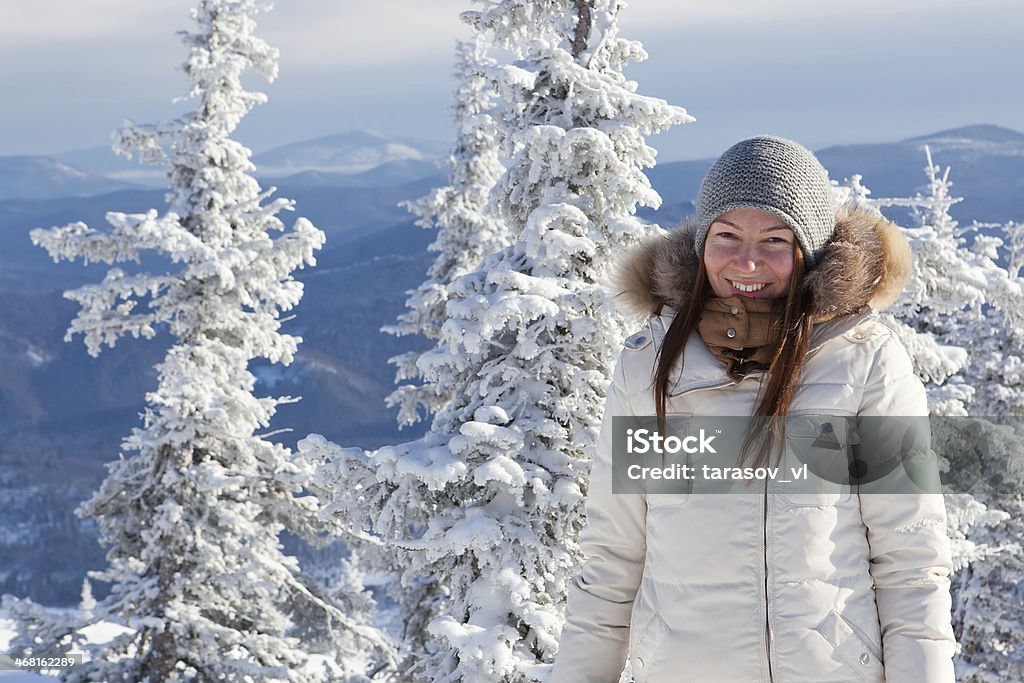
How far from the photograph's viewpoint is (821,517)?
290 centimetres

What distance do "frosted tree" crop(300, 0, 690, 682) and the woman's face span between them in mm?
4425

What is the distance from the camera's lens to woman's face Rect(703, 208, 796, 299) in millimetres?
3115

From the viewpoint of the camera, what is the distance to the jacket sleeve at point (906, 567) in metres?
2.82

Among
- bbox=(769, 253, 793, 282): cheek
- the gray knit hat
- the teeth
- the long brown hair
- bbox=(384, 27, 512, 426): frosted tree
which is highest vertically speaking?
bbox=(384, 27, 512, 426): frosted tree

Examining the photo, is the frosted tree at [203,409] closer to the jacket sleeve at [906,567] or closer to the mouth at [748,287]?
the mouth at [748,287]

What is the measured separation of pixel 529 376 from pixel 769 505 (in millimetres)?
5463

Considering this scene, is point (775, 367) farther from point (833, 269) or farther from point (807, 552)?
point (807, 552)

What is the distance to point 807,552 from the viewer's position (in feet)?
9.43

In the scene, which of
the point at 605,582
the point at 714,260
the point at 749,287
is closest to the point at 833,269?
the point at 749,287

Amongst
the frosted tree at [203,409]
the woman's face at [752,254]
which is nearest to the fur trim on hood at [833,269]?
the woman's face at [752,254]

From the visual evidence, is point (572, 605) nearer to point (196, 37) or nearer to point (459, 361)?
point (459, 361)

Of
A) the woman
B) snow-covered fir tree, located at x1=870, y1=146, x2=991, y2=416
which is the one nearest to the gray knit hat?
the woman

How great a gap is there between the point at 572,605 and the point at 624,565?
25cm

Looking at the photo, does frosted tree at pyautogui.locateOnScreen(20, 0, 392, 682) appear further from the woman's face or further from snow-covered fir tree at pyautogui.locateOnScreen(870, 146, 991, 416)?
the woman's face
